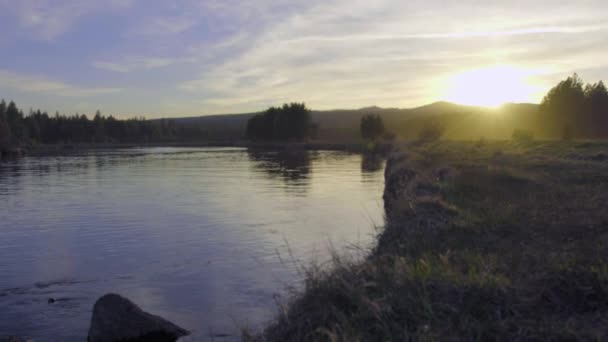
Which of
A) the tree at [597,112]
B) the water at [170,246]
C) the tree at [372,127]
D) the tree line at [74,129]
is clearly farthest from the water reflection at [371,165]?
the tree line at [74,129]

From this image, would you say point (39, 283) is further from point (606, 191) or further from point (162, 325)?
point (606, 191)

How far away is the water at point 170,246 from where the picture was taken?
39.4ft

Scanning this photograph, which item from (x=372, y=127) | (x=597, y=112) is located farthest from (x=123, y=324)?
(x=372, y=127)

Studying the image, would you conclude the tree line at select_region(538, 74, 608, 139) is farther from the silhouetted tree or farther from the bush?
the silhouetted tree

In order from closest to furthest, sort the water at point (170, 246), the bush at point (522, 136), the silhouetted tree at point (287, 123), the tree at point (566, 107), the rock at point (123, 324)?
1. the rock at point (123, 324)
2. the water at point (170, 246)
3. the bush at point (522, 136)
4. the tree at point (566, 107)
5. the silhouetted tree at point (287, 123)

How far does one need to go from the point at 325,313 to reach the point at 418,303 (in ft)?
4.11

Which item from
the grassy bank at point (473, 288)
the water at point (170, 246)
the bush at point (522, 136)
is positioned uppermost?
the bush at point (522, 136)

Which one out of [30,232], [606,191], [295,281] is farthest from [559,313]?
[30,232]

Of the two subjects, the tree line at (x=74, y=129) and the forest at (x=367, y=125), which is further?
the tree line at (x=74, y=129)

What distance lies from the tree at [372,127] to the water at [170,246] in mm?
95825

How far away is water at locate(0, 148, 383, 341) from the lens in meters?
12.0

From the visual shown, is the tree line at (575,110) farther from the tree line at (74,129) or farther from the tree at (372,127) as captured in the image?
the tree line at (74,129)

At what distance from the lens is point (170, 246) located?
18.4m

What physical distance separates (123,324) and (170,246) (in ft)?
27.1
